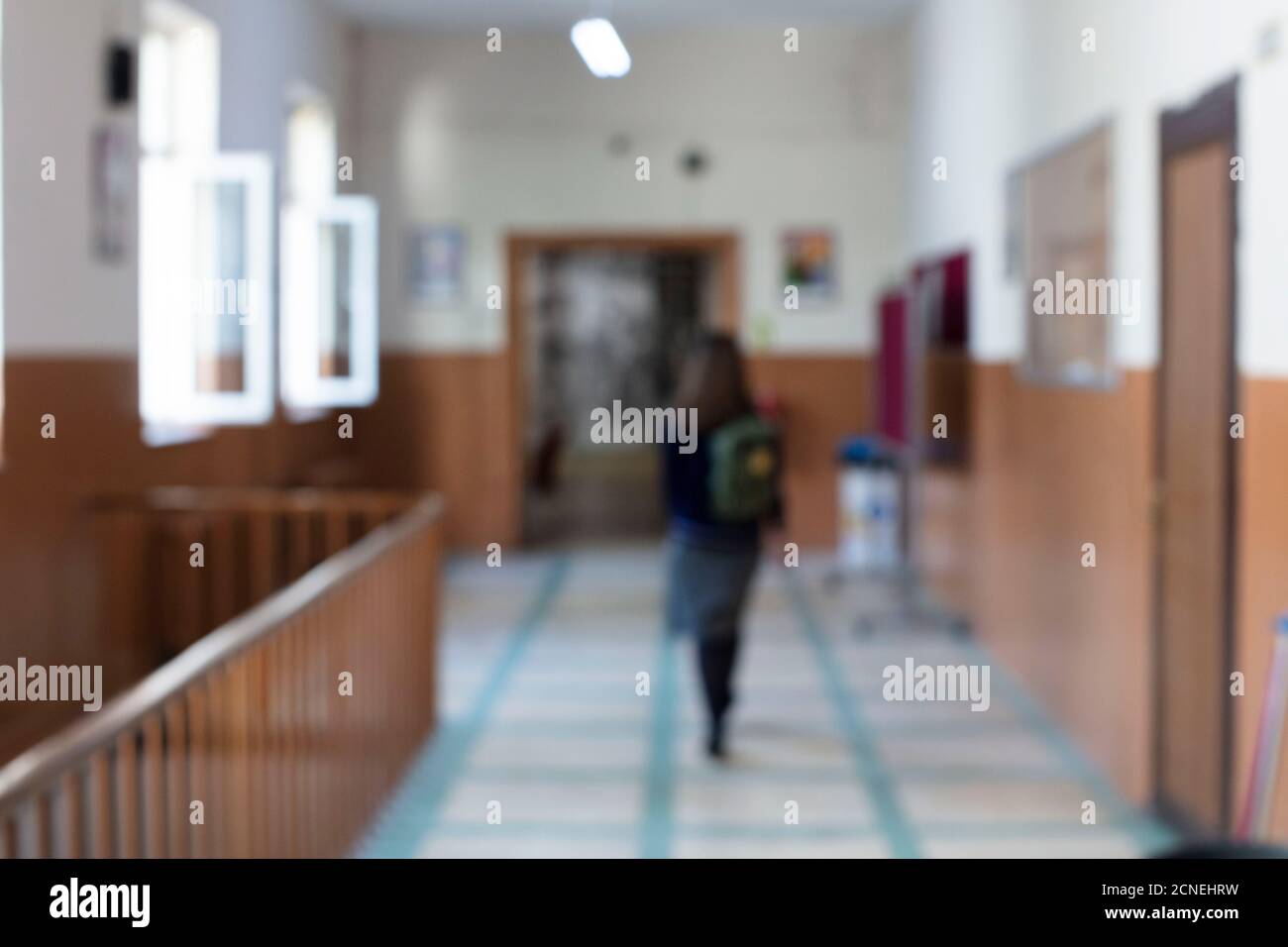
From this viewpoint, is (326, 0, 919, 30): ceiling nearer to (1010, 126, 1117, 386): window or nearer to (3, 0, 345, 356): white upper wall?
(3, 0, 345, 356): white upper wall

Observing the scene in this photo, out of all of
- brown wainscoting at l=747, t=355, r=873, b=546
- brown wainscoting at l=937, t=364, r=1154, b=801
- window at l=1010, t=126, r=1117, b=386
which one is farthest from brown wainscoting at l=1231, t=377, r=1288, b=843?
brown wainscoting at l=747, t=355, r=873, b=546

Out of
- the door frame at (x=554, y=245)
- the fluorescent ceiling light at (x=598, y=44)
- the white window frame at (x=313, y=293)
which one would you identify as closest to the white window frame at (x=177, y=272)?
the white window frame at (x=313, y=293)

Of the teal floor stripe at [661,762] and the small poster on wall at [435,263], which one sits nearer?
the teal floor stripe at [661,762]

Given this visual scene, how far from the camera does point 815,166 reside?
37.0ft

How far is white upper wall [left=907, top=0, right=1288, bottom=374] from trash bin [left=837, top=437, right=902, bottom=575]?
1.36 meters

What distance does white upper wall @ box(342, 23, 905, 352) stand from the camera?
36.6ft

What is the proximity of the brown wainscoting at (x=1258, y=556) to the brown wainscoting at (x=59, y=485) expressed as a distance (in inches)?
150

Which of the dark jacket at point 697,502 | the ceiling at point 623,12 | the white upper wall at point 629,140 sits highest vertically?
the ceiling at point 623,12

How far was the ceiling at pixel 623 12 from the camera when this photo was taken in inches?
399

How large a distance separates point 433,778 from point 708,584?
1.15 m

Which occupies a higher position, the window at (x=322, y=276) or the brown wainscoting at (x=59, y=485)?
the window at (x=322, y=276)

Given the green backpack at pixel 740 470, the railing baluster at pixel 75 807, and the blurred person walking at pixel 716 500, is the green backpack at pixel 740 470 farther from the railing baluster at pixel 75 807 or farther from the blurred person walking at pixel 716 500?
the railing baluster at pixel 75 807

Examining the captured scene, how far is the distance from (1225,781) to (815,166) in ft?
25.0
